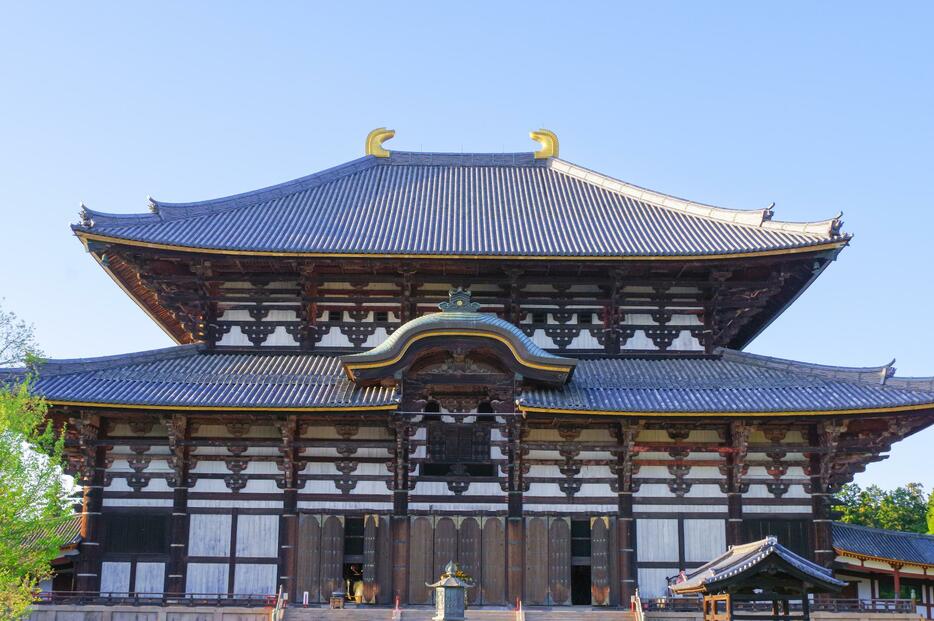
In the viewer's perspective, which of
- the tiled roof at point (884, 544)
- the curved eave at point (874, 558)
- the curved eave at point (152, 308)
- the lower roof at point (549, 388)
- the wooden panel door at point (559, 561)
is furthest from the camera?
the tiled roof at point (884, 544)

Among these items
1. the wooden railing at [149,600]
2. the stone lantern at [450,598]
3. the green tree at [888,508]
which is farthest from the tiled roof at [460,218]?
the green tree at [888,508]

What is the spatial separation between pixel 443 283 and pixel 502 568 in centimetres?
903

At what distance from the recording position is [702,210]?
35.9 metres

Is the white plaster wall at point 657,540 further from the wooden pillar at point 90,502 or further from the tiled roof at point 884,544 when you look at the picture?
the wooden pillar at point 90,502

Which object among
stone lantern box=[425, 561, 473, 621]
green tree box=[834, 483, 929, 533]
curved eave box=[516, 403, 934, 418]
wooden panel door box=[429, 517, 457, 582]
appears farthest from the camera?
green tree box=[834, 483, 929, 533]

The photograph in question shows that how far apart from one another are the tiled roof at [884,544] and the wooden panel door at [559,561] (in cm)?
1235

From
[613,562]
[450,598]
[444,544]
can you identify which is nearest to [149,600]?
[444,544]

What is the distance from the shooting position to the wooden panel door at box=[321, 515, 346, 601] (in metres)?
28.8

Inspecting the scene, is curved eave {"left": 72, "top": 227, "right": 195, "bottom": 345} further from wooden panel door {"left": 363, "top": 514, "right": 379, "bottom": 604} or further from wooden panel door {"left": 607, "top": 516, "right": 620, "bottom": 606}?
wooden panel door {"left": 607, "top": 516, "right": 620, "bottom": 606}

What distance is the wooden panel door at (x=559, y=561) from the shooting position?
2883 cm

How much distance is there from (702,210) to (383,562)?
16252 mm

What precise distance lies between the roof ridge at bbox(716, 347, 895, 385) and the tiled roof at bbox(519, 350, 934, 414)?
28 mm

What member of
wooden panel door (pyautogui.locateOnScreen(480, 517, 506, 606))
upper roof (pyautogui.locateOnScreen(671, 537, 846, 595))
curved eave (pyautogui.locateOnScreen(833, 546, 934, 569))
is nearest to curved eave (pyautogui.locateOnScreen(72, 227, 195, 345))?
wooden panel door (pyautogui.locateOnScreen(480, 517, 506, 606))

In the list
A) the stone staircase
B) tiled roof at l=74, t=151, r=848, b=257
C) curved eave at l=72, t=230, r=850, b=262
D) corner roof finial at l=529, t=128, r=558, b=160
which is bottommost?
the stone staircase
